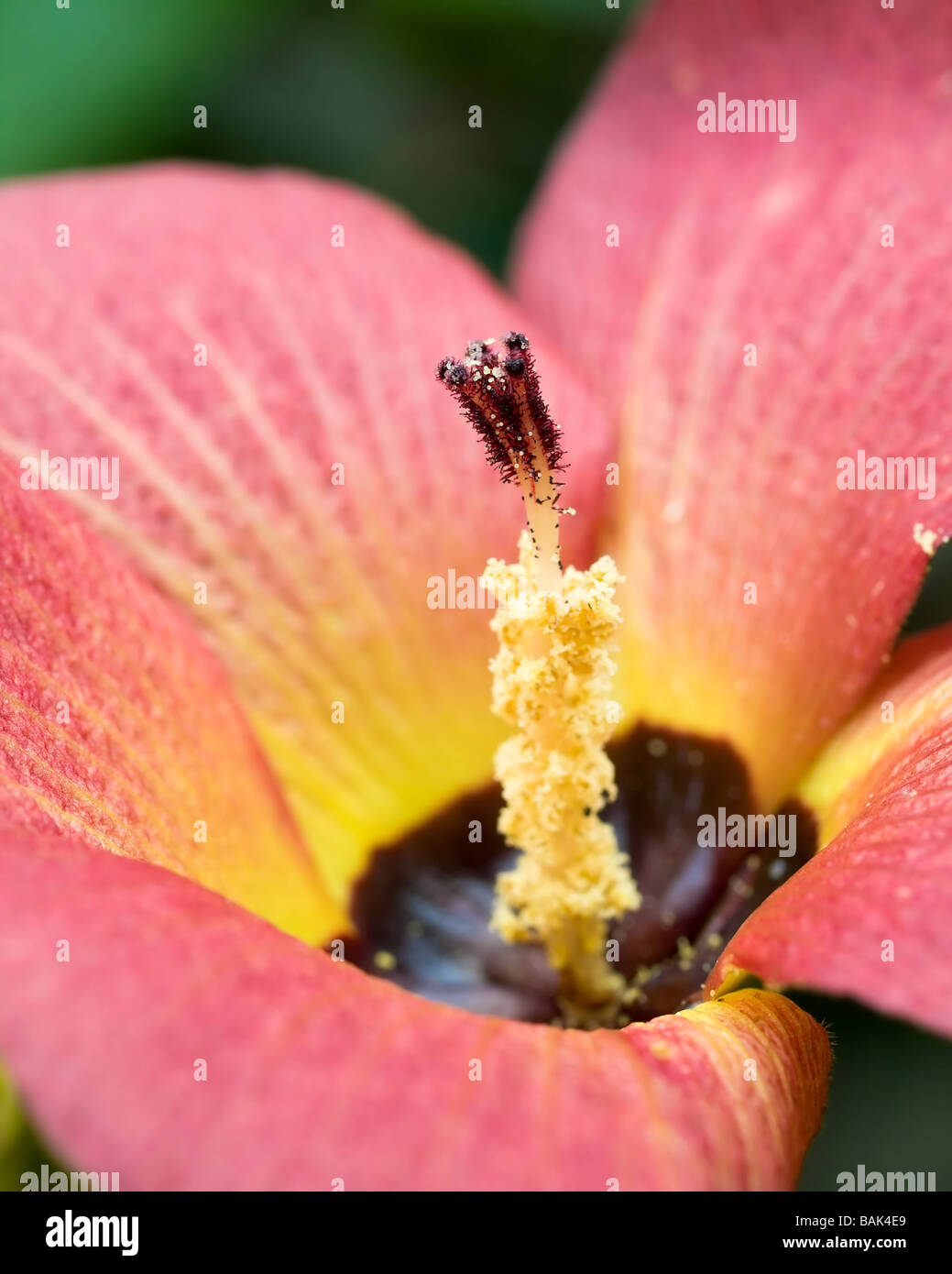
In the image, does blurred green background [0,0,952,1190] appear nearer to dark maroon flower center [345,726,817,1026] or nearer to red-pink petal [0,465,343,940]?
dark maroon flower center [345,726,817,1026]

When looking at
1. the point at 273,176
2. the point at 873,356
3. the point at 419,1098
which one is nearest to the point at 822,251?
the point at 873,356

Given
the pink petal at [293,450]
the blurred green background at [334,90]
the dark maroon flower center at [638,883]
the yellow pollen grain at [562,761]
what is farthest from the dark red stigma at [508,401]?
the blurred green background at [334,90]

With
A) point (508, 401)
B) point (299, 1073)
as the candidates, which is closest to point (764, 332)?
point (508, 401)

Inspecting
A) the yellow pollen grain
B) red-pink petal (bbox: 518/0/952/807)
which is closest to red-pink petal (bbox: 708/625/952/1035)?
red-pink petal (bbox: 518/0/952/807)

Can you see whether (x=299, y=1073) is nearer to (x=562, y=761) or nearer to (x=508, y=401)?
(x=562, y=761)

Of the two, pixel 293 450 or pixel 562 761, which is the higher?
pixel 293 450
